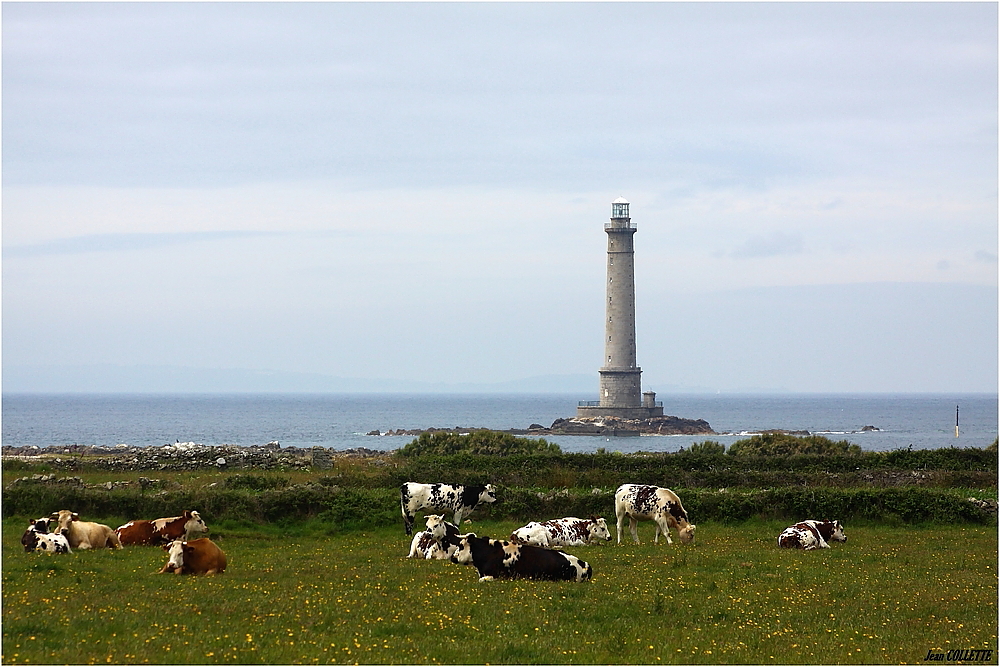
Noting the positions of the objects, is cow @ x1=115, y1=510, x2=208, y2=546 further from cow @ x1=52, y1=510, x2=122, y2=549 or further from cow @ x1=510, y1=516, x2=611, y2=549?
cow @ x1=510, y1=516, x2=611, y2=549

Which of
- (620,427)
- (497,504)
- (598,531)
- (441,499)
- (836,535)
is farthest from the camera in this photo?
(620,427)

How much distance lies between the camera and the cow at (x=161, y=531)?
2039 cm

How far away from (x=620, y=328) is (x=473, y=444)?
160ft

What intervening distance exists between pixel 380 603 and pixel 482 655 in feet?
10.6

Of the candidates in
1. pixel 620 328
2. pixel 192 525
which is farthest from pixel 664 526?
pixel 620 328

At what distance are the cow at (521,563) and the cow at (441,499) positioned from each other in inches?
245

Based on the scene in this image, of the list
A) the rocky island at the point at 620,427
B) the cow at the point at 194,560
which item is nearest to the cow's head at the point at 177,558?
the cow at the point at 194,560

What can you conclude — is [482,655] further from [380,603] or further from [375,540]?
[375,540]

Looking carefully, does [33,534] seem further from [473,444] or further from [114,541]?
[473,444]

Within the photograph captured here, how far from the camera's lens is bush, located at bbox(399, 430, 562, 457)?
5147 cm

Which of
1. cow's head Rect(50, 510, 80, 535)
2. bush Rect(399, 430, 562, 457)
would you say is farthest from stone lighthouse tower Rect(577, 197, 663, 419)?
cow's head Rect(50, 510, 80, 535)

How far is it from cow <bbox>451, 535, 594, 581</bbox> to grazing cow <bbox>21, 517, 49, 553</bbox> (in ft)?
26.4

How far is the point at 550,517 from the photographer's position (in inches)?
1027

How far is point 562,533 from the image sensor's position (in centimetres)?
2094
